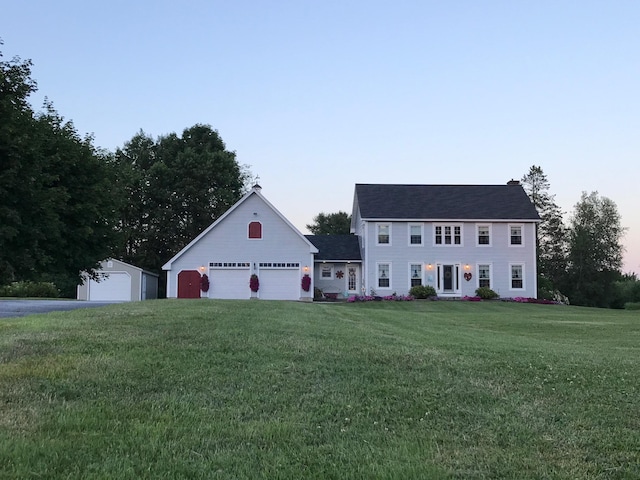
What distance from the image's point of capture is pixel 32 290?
3825 cm

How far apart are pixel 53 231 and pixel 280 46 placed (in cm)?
983

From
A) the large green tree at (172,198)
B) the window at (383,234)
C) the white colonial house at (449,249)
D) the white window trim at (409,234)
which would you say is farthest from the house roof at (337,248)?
the large green tree at (172,198)

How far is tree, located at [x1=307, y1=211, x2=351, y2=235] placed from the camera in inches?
2483

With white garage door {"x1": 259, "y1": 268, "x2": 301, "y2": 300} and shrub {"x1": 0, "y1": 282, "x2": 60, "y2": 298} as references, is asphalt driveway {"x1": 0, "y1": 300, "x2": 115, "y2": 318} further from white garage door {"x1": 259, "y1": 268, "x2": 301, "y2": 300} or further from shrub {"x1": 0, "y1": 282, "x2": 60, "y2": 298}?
shrub {"x1": 0, "y1": 282, "x2": 60, "y2": 298}

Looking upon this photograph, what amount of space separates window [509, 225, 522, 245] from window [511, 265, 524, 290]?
1442 mm

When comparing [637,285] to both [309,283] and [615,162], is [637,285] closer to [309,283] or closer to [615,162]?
[615,162]

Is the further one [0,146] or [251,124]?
[251,124]

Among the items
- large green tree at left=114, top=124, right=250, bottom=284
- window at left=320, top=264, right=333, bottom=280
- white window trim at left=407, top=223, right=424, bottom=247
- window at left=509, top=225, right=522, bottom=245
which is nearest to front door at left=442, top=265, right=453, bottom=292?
white window trim at left=407, top=223, right=424, bottom=247

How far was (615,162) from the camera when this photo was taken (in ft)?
104

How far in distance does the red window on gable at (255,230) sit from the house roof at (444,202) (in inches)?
243

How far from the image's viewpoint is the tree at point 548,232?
50.0 m

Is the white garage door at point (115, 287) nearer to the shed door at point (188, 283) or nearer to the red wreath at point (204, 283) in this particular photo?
the shed door at point (188, 283)

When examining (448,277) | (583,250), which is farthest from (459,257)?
(583,250)

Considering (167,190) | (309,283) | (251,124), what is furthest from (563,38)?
(167,190)
